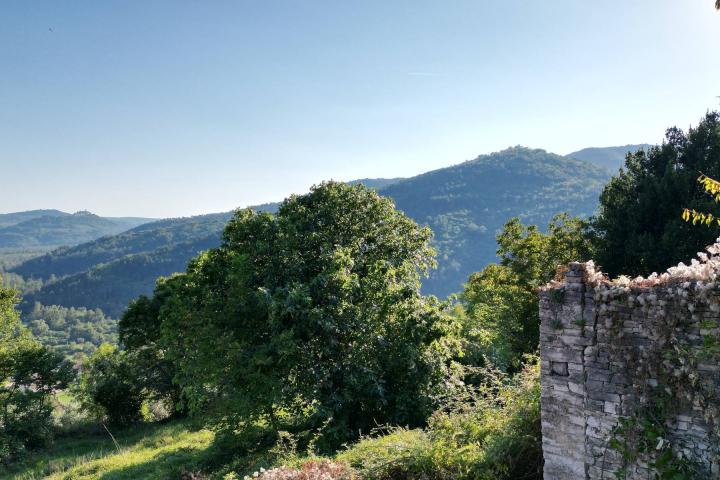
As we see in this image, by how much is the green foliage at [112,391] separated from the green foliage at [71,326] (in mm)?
106903

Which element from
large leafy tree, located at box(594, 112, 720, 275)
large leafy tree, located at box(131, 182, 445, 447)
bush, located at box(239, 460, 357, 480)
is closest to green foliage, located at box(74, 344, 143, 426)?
large leafy tree, located at box(131, 182, 445, 447)

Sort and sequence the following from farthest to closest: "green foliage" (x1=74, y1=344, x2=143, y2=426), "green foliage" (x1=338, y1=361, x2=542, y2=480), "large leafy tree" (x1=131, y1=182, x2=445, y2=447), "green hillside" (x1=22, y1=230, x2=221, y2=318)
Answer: "green hillside" (x1=22, y1=230, x2=221, y2=318) < "green foliage" (x1=74, y1=344, x2=143, y2=426) < "large leafy tree" (x1=131, y1=182, x2=445, y2=447) < "green foliage" (x1=338, y1=361, x2=542, y2=480)

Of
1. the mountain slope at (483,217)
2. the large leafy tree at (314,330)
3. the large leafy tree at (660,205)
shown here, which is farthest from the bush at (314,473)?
the mountain slope at (483,217)

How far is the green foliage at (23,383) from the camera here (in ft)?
72.4

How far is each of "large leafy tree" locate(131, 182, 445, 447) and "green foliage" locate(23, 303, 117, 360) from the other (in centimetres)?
12332

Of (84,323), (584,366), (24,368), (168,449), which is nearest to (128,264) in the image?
(84,323)

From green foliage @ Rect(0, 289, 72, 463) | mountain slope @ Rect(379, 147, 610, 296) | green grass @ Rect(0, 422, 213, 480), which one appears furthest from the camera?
mountain slope @ Rect(379, 147, 610, 296)

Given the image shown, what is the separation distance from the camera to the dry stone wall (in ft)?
16.9

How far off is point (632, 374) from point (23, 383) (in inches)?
1142

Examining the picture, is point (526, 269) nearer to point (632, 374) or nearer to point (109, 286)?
point (632, 374)

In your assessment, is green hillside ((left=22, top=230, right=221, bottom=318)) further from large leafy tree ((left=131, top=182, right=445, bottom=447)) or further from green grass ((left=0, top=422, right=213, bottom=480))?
large leafy tree ((left=131, top=182, right=445, bottom=447))

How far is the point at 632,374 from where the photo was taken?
5.65 m

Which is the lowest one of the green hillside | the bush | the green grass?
the green hillside

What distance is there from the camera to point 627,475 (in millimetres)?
5820
